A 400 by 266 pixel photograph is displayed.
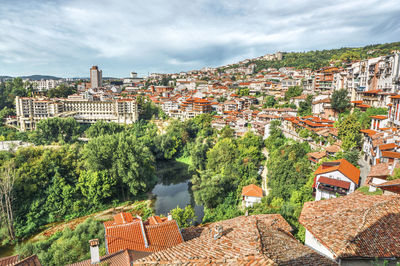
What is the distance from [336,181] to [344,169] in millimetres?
1076

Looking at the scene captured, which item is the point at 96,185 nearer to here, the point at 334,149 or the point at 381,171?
the point at 381,171

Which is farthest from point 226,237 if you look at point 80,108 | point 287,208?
point 80,108

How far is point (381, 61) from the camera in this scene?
25.3 m

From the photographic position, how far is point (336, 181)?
564 inches

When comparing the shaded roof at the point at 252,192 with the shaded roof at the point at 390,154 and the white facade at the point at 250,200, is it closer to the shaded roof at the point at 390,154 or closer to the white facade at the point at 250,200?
the white facade at the point at 250,200

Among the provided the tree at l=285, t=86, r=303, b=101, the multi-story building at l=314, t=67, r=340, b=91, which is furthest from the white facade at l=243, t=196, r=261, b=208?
the multi-story building at l=314, t=67, r=340, b=91

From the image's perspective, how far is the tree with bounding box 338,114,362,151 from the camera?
18312 millimetres

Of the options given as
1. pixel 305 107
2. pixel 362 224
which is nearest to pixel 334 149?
pixel 362 224

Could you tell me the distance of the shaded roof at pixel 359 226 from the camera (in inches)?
200

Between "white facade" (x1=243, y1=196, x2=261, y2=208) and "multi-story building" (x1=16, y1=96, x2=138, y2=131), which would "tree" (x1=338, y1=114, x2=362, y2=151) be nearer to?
"white facade" (x1=243, y1=196, x2=261, y2=208)

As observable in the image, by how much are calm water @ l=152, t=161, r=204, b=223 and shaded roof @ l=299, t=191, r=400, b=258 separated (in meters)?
12.2

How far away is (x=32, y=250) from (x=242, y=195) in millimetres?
13569

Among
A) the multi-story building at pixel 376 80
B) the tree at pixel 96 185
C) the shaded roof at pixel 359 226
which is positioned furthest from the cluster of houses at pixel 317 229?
the tree at pixel 96 185

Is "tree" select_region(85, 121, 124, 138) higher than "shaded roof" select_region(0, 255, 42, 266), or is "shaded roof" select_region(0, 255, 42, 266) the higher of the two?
"tree" select_region(85, 121, 124, 138)
